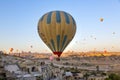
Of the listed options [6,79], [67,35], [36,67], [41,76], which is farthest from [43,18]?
[36,67]

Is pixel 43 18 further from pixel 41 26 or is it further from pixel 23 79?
pixel 23 79

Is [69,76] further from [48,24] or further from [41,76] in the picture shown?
[48,24]

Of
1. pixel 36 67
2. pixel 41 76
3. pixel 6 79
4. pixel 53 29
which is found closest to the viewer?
pixel 53 29

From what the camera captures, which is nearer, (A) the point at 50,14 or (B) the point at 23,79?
(A) the point at 50,14

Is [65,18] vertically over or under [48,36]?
over

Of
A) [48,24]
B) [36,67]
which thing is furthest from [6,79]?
[36,67]

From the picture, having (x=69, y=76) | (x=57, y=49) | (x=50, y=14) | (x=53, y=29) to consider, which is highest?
(x=50, y=14)

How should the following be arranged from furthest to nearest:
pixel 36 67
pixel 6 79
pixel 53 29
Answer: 1. pixel 36 67
2. pixel 6 79
3. pixel 53 29
